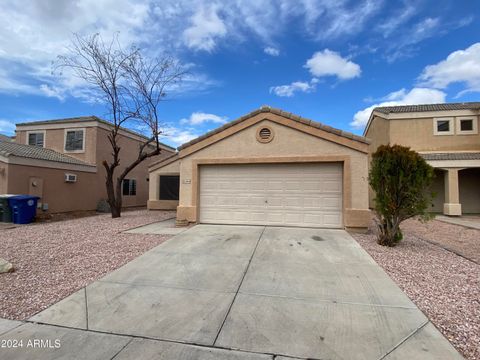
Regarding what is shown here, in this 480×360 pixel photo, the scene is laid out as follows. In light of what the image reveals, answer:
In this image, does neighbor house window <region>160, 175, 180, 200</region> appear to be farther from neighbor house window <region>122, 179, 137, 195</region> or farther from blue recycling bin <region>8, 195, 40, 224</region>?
blue recycling bin <region>8, 195, 40, 224</region>

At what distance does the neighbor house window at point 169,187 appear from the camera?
16.1 meters

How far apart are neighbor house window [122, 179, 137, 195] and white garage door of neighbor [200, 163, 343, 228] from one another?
36.0 feet

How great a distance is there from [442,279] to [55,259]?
7.72 metres

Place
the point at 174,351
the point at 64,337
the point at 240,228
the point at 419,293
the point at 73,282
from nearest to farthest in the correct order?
the point at 174,351 < the point at 64,337 < the point at 419,293 < the point at 73,282 < the point at 240,228

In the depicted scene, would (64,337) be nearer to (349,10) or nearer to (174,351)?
(174,351)

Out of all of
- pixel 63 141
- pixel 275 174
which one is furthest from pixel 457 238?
pixel 63 141

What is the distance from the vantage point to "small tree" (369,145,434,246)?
6508mm

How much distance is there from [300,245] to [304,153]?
3.54 metres

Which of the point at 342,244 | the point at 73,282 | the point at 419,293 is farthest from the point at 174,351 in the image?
the point at 342,244

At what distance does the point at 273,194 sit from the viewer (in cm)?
934

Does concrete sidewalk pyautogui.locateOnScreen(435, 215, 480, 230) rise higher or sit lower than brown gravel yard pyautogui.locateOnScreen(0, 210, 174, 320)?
higher

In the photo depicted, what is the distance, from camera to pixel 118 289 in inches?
165

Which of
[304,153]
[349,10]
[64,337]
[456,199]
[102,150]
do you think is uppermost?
[349,10]

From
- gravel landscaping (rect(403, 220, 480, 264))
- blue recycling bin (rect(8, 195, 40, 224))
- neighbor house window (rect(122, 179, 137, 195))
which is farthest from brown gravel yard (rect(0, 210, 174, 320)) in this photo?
neighbor house window (rect(122, 179, 137, 195))
